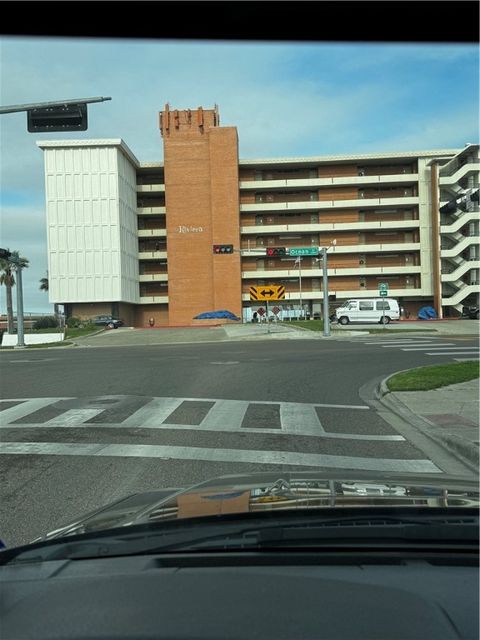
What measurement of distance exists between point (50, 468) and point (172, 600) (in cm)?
583

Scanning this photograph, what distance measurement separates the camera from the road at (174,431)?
22.5 ft

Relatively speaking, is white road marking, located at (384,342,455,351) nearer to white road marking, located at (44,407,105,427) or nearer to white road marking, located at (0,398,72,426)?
white road marking, located at (0,398,72,426)

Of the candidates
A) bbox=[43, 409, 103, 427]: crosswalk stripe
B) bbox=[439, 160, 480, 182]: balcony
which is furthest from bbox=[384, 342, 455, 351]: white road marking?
bbox=[439, 160, 480, 182]: balcony

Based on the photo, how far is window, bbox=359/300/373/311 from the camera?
54219mm

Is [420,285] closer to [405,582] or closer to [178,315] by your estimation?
[178,315]

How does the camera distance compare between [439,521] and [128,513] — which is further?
[128,513]

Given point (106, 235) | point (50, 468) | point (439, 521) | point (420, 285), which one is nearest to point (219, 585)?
point (439, 521)

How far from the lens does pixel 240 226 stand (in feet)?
239

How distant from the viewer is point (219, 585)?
2.26m

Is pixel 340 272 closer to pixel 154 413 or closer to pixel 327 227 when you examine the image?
pixel 327 227

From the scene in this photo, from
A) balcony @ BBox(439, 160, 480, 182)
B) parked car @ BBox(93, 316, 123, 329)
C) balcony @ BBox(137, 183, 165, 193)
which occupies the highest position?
balcony @ BBox(137, 183, 165, 193)

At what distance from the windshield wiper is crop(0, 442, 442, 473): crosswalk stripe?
4.98m

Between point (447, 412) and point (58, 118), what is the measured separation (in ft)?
31.4

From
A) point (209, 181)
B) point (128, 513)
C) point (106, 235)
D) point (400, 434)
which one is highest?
point (209, 181)
